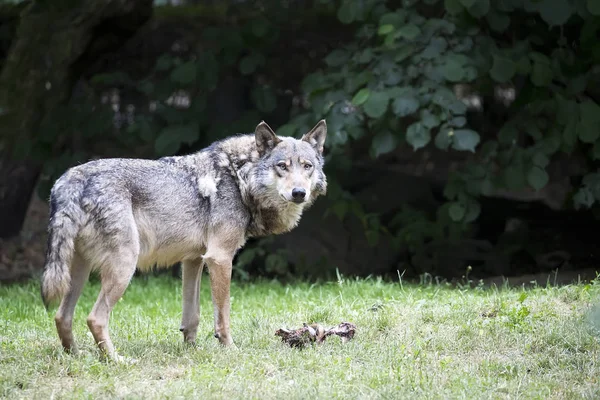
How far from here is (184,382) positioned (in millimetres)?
4641

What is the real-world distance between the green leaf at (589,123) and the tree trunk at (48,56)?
526cm

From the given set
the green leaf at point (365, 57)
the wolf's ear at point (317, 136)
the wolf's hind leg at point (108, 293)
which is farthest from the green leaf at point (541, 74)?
the wolf's hind leg at point (108, 293)

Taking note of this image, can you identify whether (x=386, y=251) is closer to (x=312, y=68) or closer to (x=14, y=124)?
(x=312, y=68)

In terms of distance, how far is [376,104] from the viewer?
8164 millimetres

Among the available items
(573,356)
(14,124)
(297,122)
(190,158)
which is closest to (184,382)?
(190,158)

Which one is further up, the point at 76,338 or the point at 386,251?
the point at 76,338

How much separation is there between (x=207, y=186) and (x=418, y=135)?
2914 millimetres

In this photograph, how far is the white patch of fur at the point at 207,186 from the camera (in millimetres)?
5833

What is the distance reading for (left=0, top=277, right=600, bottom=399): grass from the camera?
15.1 feet

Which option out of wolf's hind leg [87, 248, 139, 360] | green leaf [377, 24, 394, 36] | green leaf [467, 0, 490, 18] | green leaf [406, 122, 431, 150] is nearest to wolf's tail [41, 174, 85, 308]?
wolf's hind leg [87, 248, 139, 360]

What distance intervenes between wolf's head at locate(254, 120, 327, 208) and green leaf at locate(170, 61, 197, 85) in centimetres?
374

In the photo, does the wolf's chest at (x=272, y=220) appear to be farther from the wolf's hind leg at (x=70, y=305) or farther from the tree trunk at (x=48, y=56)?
the tree trunk at (x=48, y=56)

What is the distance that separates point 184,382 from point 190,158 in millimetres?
1944

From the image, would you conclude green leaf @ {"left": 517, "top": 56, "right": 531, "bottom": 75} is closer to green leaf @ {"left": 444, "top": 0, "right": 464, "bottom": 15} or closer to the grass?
green leaf @ {"left": 444, "top": 0, "right": 464, "bottom": 15}
